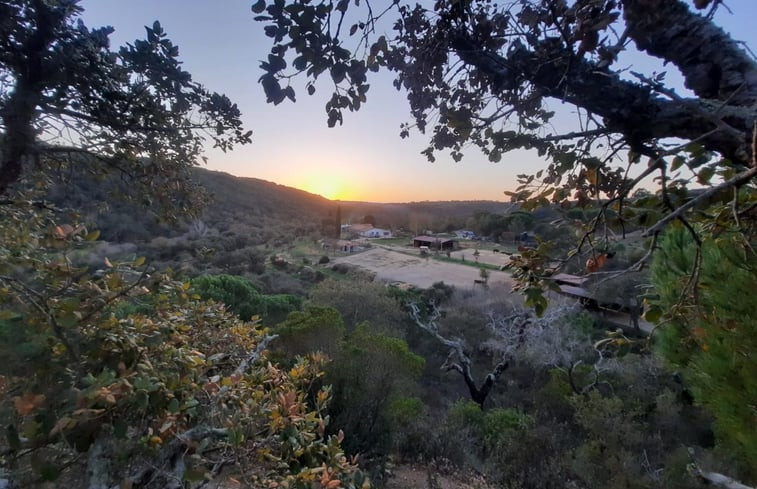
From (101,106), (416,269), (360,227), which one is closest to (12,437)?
(101,106)

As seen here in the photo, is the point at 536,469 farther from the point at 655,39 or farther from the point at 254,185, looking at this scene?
the point at 254,185

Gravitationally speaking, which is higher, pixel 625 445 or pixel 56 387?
pixel 56 387

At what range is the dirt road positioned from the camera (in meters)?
18.7

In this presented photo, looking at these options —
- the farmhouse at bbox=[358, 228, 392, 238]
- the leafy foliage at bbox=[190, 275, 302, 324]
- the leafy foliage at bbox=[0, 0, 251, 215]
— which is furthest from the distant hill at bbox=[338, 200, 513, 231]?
the leafy foliage at bbox=[0, 0, 251, 215]

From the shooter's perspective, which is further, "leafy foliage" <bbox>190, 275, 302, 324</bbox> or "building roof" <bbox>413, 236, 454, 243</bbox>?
"building roof" <bbox>413, 236, 454, 243</bbox>

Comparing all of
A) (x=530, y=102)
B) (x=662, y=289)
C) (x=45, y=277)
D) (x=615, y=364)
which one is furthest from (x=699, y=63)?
(x=615, y=364)

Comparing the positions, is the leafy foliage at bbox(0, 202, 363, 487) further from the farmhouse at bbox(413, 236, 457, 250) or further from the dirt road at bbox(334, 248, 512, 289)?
the farmhouse at bbox(413, 236, 457, 250)

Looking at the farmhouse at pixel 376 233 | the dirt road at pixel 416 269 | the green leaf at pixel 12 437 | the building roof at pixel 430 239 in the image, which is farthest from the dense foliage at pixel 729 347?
the farmhouse at pixel 376 233

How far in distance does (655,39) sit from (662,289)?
3524mm

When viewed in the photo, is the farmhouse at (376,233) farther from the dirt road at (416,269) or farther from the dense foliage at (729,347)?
the dense foliage at (729,347)

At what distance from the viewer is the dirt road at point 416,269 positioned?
18.7 meters

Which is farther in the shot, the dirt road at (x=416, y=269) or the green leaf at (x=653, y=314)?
the dirt road at (x=416, y=269)

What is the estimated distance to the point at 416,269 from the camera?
2078 centimetres

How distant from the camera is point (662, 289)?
151 inches
